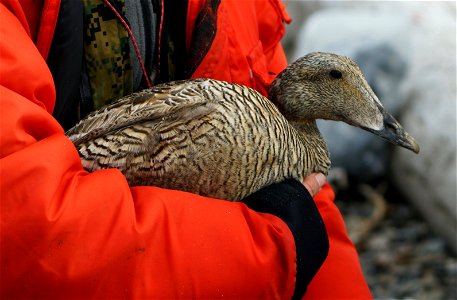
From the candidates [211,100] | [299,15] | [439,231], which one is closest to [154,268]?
[211,100]

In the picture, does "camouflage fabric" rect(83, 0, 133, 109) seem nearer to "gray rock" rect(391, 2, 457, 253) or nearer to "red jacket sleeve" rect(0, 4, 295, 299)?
"red jacket sleeve" rect(0, 4, 295, 299)

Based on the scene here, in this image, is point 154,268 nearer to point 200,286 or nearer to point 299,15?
point 200,286

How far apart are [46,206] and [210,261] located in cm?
41

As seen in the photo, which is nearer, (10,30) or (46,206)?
(46,206)

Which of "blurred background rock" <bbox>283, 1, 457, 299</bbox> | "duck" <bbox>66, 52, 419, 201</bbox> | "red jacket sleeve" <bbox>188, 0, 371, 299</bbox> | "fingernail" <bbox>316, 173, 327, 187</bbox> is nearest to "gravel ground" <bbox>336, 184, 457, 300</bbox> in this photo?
"blurred background rock" <bbox>283, 1, 457, 299</bbox>

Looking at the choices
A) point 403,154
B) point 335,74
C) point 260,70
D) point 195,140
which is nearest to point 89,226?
point 195,140

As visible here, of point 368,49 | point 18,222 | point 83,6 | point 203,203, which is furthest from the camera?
point 368,49

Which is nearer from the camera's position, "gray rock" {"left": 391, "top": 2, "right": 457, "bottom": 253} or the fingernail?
the fingernail

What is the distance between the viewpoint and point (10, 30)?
1565 millimetres

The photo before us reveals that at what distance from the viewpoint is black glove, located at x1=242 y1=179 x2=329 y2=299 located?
5.85 feet

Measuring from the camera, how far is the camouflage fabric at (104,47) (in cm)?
188

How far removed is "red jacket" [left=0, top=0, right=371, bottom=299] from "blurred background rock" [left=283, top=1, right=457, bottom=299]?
7.84 ft

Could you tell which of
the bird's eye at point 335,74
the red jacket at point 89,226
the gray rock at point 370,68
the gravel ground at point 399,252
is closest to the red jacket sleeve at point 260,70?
the bird's eye at point 335,74

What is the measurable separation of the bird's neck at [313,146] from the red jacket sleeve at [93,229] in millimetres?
525
